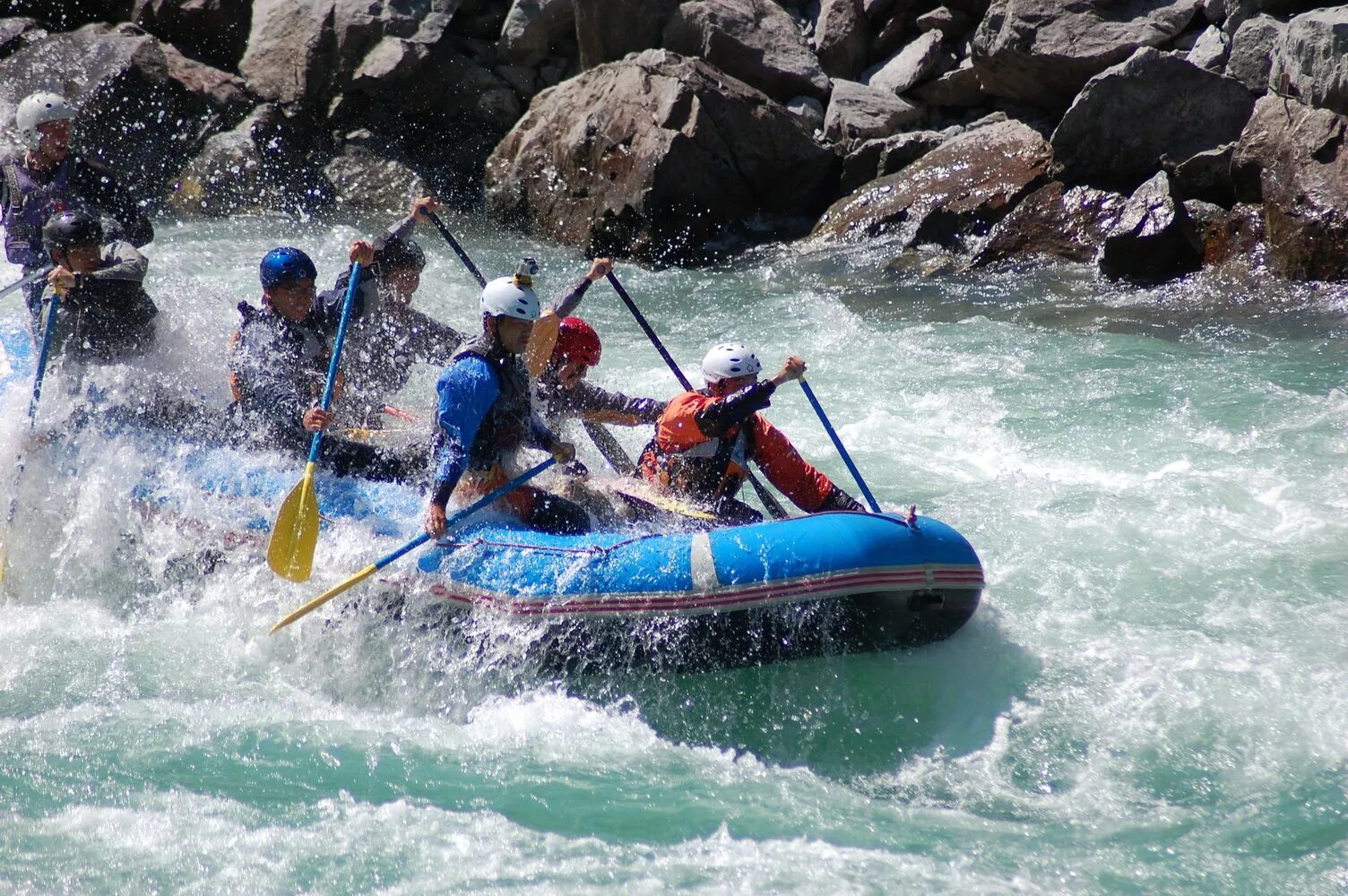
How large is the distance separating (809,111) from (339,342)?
870cm

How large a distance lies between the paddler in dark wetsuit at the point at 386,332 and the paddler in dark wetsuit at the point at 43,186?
133cm

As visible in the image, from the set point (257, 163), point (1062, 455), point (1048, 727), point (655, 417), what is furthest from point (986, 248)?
point (257, 163)

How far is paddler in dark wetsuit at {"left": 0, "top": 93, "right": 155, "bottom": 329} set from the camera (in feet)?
21.4

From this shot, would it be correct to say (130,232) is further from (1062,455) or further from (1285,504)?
(1285,504)

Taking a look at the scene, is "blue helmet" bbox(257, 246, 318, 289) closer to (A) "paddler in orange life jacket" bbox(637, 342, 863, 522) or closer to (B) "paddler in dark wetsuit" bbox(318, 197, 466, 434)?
(B) "paddler in dark wetsuit" bbox(318, 197, 466, 434)

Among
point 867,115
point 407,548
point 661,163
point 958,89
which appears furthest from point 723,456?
point 958,89

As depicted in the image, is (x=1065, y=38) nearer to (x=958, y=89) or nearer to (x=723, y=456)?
(x=958, y=89)

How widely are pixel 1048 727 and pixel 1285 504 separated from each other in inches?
103

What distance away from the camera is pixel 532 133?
13.0 metres

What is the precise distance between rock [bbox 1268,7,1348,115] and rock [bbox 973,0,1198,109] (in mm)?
1614

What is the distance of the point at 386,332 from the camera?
6531 millimetres

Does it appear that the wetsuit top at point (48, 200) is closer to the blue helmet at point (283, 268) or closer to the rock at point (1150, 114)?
the blue helmet at point (283, 268)

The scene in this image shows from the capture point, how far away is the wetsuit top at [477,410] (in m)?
4.89

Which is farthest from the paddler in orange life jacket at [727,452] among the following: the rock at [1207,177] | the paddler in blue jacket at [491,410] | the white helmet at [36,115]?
the rock at [1207,177]
